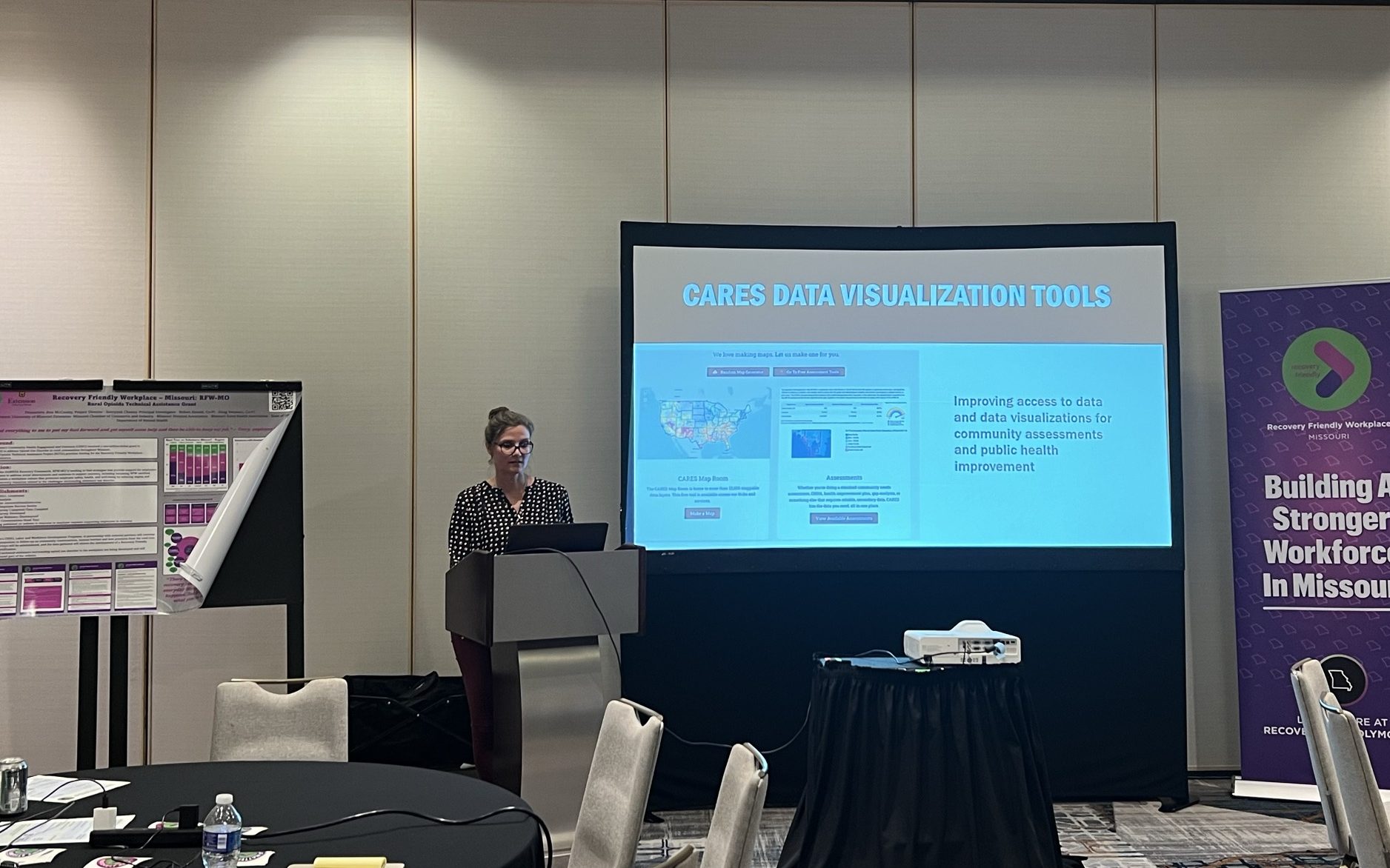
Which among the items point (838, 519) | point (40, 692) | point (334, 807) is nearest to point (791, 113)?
point (838, 519)

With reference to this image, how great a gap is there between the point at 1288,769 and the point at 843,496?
2.20m

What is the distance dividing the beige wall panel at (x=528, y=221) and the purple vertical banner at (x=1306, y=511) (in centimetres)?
281

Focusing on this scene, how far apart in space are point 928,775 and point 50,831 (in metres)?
2.37

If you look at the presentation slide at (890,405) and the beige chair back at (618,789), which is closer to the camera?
the beige chair back at (618,789)

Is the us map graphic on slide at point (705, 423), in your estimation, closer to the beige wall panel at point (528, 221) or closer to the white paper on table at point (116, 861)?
the beige wall panel at point (528, 221)

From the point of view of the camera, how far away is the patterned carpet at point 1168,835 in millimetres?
4238

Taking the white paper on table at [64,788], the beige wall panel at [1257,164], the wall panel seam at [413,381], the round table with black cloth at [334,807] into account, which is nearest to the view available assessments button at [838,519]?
the beige wall panel at [1257,164]

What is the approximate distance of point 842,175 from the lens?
562cm

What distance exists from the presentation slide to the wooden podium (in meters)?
1.11

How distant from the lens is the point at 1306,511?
5.10 metres

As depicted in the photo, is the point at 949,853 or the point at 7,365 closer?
the point at 949,853

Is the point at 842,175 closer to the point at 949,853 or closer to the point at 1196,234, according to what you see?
the point at 1196,234

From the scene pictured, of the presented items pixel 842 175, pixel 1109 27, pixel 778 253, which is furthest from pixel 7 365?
pixel 1109 27

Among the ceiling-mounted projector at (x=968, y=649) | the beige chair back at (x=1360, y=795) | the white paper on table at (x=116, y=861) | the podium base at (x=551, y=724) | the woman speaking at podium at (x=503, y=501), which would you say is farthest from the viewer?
the woman speaking at podium at (x=503, y=501)
